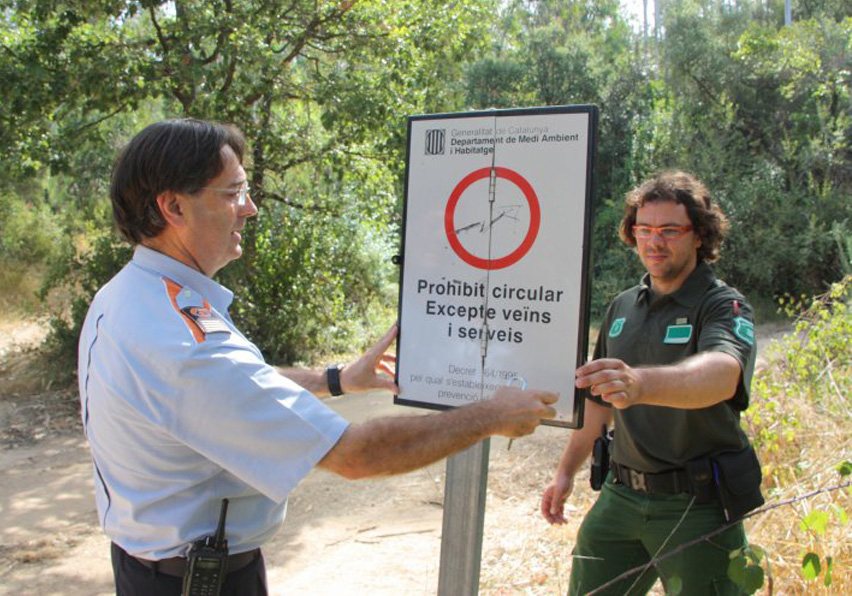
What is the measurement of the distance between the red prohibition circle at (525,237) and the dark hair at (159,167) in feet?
2.22

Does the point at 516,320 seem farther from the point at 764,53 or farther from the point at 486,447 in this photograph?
the point at 764,53

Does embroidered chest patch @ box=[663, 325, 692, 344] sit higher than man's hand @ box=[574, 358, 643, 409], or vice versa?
embroidered chest patch @ box=[663, 325, 692, 344]

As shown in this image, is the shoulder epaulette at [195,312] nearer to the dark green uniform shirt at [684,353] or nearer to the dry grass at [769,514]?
the dark green uniform shirt at [684,353]

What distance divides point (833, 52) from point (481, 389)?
15.4 metres

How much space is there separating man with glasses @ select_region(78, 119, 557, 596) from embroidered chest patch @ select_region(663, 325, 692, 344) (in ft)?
2.43

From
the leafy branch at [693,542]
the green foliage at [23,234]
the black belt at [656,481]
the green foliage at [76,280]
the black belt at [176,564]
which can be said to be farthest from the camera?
the green foliage at [23,234]

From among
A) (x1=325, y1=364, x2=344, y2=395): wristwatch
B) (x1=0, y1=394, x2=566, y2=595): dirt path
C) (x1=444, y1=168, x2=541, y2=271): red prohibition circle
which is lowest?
(x1=0, y1=394, x2=566, y2=595): dirt path

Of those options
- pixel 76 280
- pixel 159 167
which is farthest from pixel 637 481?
pixel 76 280

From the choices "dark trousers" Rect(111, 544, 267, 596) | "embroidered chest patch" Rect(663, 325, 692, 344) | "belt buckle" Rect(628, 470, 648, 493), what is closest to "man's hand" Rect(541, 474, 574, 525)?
"belt buckle" Rect(628, 470, 648, 493)

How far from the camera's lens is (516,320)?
225 centimetres

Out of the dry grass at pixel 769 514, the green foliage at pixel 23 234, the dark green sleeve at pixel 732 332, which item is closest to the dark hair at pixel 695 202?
the dark green sleeve at pixel 732 332

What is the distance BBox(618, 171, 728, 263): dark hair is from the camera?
281 centimetres

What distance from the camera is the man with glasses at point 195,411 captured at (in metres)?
1.74

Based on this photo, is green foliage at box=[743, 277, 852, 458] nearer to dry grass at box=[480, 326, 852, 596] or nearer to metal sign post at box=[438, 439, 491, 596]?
dry grass at box=[480, 326, 852, 596]
